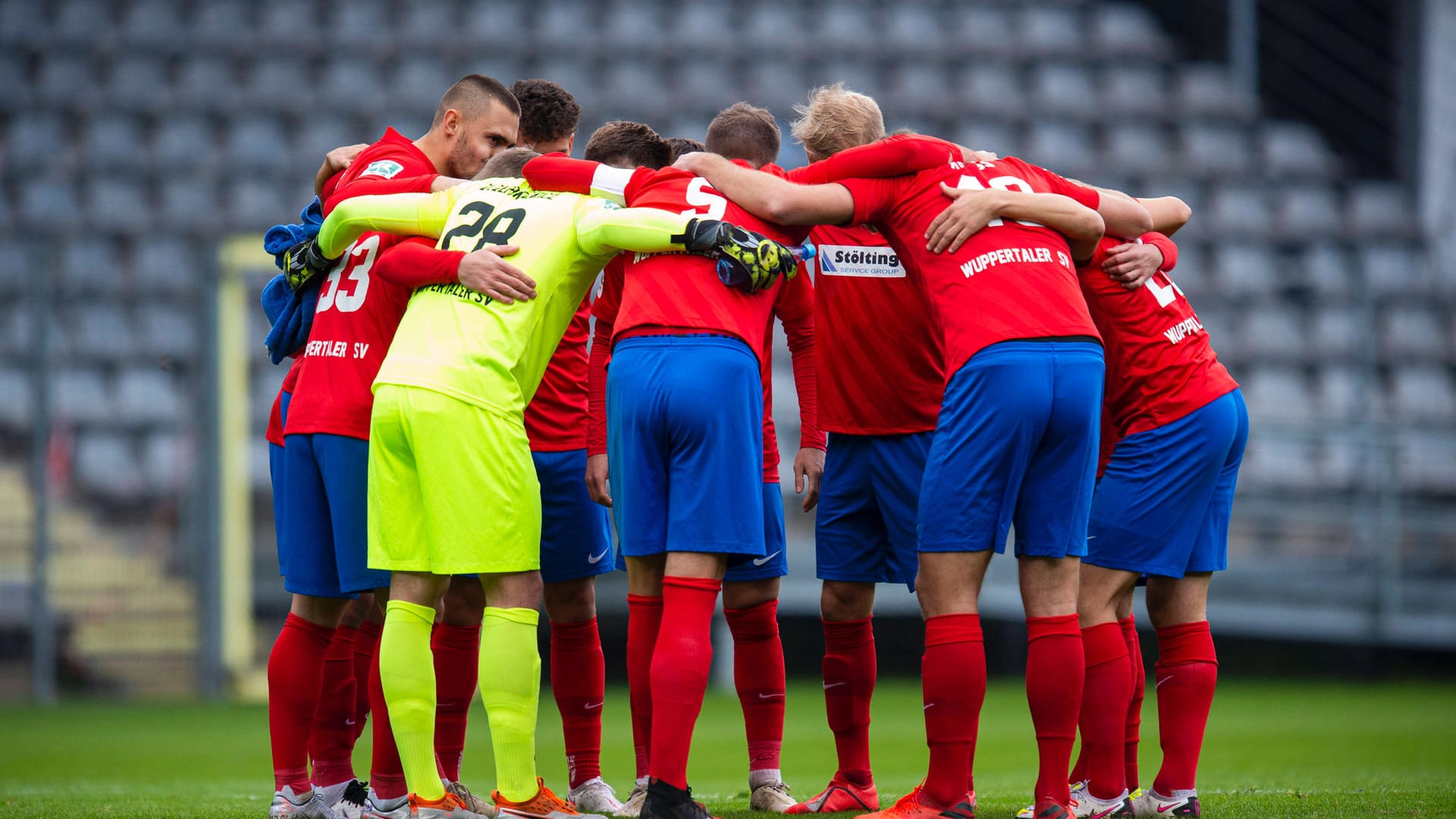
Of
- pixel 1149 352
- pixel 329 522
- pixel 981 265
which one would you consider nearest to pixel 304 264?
pixel 329 522

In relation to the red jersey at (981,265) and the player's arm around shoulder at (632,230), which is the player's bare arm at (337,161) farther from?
the red jersey at (981,265)

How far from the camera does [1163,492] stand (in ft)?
13.7

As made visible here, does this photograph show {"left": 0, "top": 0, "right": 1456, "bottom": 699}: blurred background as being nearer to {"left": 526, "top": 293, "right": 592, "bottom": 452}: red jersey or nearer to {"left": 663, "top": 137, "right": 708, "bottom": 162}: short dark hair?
{"left": 526, "top": 293, "right": 592, "bottom": 452}: red jersey

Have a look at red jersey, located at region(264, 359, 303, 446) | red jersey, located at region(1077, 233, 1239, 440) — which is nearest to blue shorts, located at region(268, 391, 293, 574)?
red jersey, located at region(264, 359, 303, 446)

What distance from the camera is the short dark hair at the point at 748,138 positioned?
438cm

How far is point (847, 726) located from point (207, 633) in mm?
7120

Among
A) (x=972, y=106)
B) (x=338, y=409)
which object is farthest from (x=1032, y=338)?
(x=972, y=106)

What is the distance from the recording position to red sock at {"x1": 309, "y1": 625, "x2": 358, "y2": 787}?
434 cm

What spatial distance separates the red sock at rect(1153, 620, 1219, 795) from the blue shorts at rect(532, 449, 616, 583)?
5.98 feet

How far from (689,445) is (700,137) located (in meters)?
10.7

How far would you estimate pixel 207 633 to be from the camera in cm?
1020

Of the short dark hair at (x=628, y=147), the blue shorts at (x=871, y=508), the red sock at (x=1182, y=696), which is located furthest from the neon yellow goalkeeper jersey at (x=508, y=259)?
the red sock at (x=1182, y=696)

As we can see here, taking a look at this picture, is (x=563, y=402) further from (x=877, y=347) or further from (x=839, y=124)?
(x=839, y=124)

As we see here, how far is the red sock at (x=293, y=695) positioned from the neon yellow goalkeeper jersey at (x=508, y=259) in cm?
90
